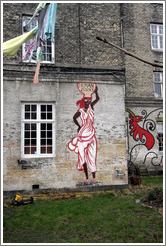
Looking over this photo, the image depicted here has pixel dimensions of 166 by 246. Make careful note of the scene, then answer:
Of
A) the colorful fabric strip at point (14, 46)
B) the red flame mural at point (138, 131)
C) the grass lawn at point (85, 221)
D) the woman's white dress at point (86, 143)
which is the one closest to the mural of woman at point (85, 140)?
the woman's white dress at point (86, 143)

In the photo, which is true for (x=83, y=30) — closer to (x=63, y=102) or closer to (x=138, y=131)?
(x=63, y=102)

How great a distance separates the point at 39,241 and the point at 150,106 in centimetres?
1252

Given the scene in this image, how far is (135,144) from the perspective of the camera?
603 inches

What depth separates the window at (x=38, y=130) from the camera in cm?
1008

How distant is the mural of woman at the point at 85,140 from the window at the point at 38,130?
0.98 m

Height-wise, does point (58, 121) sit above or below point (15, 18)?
below

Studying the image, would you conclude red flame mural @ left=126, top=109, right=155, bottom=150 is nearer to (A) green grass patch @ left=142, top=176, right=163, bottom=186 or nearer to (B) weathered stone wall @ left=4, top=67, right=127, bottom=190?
(A) green grass patch @ left=142, top=176, right=163, bottom=186

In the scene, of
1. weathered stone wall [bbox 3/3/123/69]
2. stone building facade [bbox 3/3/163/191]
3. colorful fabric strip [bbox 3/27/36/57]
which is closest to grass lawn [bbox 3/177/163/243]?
stone building facade [bbox 3/3/163/191]

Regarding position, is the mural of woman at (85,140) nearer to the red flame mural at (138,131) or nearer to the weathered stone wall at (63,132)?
the weathered stone wall at (63,132)

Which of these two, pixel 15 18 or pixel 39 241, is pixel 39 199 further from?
pixel 15 18

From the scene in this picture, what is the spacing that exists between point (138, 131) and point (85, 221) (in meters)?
9.65

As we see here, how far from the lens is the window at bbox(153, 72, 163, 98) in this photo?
1648cm

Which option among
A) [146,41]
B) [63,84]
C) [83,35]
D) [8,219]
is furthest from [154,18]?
[8,219]

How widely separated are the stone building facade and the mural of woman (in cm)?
21
